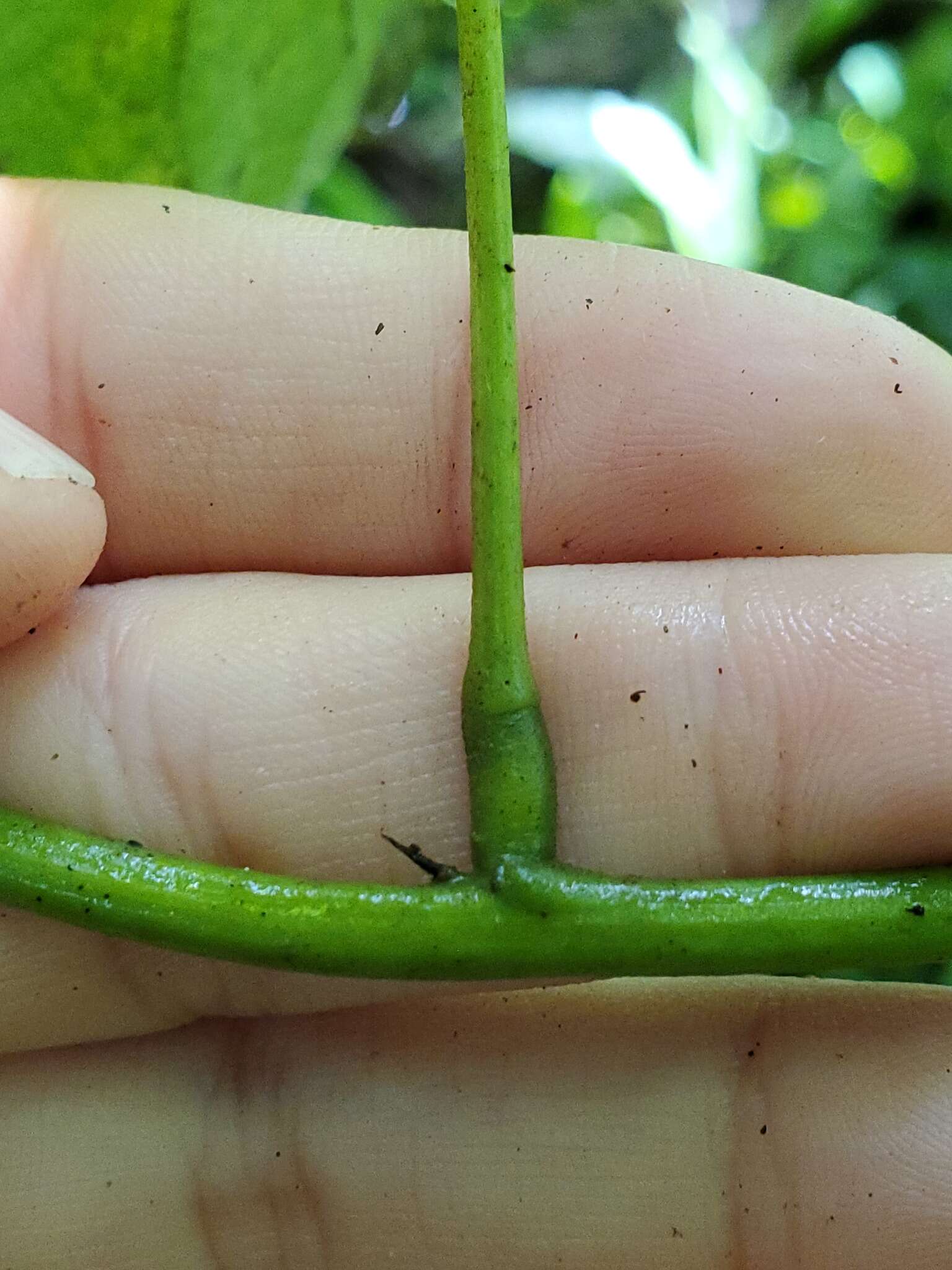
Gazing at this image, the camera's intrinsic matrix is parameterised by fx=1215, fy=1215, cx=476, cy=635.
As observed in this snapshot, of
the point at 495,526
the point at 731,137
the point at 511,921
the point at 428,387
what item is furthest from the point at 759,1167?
the point at 731,137

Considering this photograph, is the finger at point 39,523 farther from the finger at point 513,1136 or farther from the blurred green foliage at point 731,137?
the blurred green foliage at point 731,137

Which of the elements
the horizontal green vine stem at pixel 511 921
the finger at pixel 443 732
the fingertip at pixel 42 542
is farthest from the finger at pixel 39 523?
the horizontal green vine stem at pixel 511 921

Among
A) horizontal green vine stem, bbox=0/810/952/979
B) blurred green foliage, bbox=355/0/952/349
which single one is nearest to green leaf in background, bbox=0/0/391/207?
horizontal green vine stem, bbox=0/810/952/979

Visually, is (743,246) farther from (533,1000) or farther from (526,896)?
(526,896)

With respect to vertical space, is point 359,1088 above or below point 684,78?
below

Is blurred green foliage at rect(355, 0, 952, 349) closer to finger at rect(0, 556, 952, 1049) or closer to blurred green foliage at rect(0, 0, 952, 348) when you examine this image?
blurred green foliage at rect(0, 0, 952, 348)

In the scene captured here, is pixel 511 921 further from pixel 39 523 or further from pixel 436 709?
pixel 39 523

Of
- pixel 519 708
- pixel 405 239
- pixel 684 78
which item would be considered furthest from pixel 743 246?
pixel 519 708
